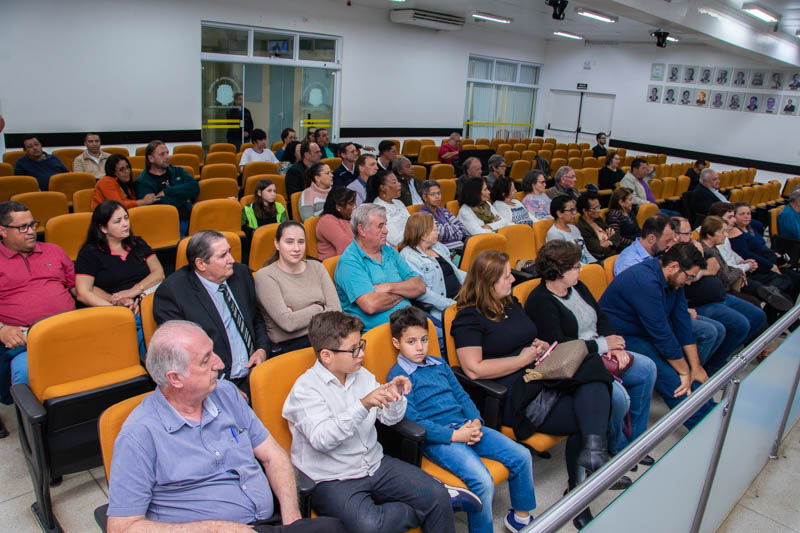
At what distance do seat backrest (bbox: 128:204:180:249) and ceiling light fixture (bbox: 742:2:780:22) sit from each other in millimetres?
9022

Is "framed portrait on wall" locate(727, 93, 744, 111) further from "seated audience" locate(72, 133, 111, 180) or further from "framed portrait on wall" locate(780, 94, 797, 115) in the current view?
"seated audience" locate(72, 133, 111, 180)

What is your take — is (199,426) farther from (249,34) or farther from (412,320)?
(249,34)

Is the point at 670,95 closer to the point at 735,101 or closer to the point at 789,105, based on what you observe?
the point at 735,101

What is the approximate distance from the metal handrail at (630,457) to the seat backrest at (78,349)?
6.44 ft

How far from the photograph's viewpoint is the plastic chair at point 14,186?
5355 mm

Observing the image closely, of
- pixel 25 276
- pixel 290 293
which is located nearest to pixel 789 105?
pixel 290 293

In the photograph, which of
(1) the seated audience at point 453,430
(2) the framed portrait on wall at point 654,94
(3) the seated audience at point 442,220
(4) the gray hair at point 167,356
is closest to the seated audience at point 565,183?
(3) the seated audience at point 442,220

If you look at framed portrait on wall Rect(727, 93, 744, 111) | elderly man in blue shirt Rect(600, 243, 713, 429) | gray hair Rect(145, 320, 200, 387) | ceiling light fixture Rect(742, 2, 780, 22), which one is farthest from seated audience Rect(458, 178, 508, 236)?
framed portrait on wall Rect(727, 93, 744, 111)

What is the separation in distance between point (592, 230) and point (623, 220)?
2.78ft

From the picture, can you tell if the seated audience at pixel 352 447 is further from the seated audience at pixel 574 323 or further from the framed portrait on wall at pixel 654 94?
the framed portrait on wall at pixel 654 94

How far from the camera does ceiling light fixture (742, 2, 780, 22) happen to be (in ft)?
29.7

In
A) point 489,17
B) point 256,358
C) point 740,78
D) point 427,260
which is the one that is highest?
point 489,17

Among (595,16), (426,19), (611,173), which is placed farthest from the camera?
(426,19)

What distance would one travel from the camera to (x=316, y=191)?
5316mm
